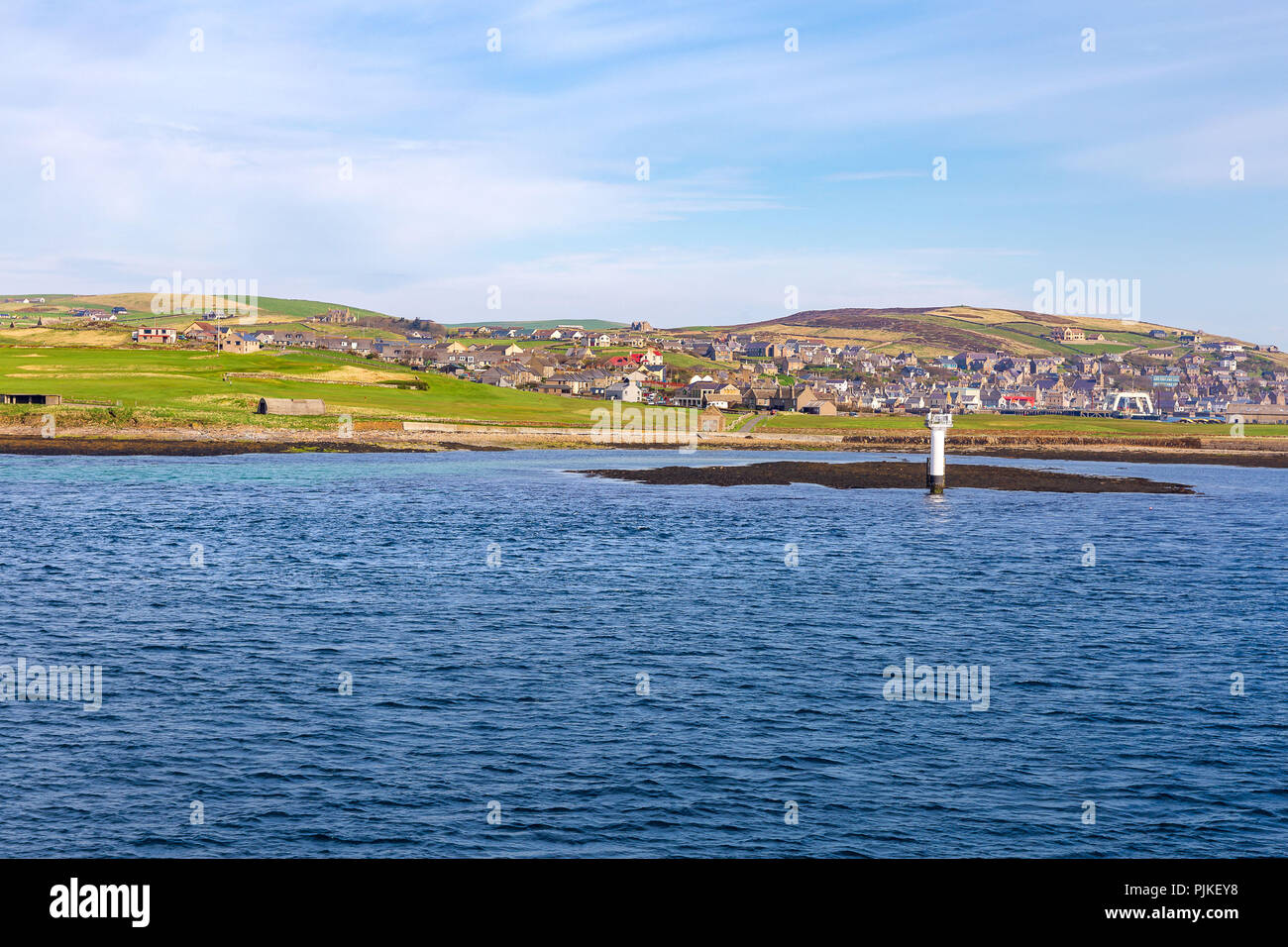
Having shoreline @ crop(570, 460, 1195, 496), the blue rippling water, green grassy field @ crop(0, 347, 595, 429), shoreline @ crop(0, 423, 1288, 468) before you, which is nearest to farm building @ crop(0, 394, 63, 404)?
green grassy field @ crop(0, 347, 595, 429)

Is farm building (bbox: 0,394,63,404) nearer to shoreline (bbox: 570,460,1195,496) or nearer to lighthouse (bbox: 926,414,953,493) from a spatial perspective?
shoreline (bbox: 570,460,1195,496)

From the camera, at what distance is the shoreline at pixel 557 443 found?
125m

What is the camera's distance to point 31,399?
14075cm

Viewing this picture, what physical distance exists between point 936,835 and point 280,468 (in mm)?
101241

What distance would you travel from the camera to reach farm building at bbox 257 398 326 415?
493 ft

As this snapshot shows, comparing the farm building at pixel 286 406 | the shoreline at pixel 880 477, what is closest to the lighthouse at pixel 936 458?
the shoreline at pixel 880 477

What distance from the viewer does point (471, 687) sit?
30109 millimetres

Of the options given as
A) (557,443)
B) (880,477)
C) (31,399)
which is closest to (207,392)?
(31,399)

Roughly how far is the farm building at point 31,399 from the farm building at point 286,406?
25208 mm

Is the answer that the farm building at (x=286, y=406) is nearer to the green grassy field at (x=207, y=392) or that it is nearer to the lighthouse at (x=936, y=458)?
the green grassy field at (x=207, y=392)

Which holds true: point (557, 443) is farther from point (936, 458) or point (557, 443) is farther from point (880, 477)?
point (936, 458)

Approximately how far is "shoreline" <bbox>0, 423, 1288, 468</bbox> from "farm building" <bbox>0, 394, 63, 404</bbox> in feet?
35.4

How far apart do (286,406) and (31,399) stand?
105 ft

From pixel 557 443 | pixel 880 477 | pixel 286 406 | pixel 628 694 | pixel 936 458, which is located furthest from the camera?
pixel 557 443
